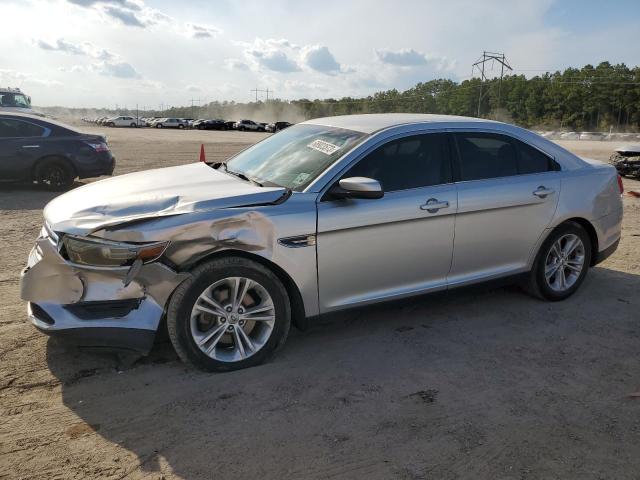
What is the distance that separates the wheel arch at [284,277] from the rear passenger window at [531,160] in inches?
93.1

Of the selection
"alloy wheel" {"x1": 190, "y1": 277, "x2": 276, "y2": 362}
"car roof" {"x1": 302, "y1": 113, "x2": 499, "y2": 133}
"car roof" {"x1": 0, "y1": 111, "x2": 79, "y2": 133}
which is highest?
"car roof" {"x1": 0, "y1": 111, "x2": 79, "y2": 133}

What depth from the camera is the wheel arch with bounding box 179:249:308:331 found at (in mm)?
3501

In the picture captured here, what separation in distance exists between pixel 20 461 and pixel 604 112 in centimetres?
10267

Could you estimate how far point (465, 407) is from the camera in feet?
10.8

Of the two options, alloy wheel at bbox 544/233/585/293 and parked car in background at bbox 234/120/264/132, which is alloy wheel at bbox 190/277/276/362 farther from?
parked car in background at bbox 234/120/264/132

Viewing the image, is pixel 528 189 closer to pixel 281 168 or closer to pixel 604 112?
pixel 281 168

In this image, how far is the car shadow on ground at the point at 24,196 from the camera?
9070mm

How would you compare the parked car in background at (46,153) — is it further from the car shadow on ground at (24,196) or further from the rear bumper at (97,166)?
the car shadow on ground at (24,196)

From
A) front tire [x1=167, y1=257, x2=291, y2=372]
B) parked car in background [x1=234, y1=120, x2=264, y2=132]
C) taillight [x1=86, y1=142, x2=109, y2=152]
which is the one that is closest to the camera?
front tire [x1=167, y1=257, x2=291, y2=372]

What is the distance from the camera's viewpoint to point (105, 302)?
3.34 m

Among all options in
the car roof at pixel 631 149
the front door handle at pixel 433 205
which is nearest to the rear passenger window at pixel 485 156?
the front door handle at pixel 433 205

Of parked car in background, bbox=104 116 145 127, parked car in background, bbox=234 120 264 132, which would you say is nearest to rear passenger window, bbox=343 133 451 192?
parked car in background, bbox=234 120 264 132

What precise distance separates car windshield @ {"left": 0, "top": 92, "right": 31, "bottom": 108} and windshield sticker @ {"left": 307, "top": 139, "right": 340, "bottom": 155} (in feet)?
63.6

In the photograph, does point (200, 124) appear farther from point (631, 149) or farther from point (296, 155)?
point (296, 155)
